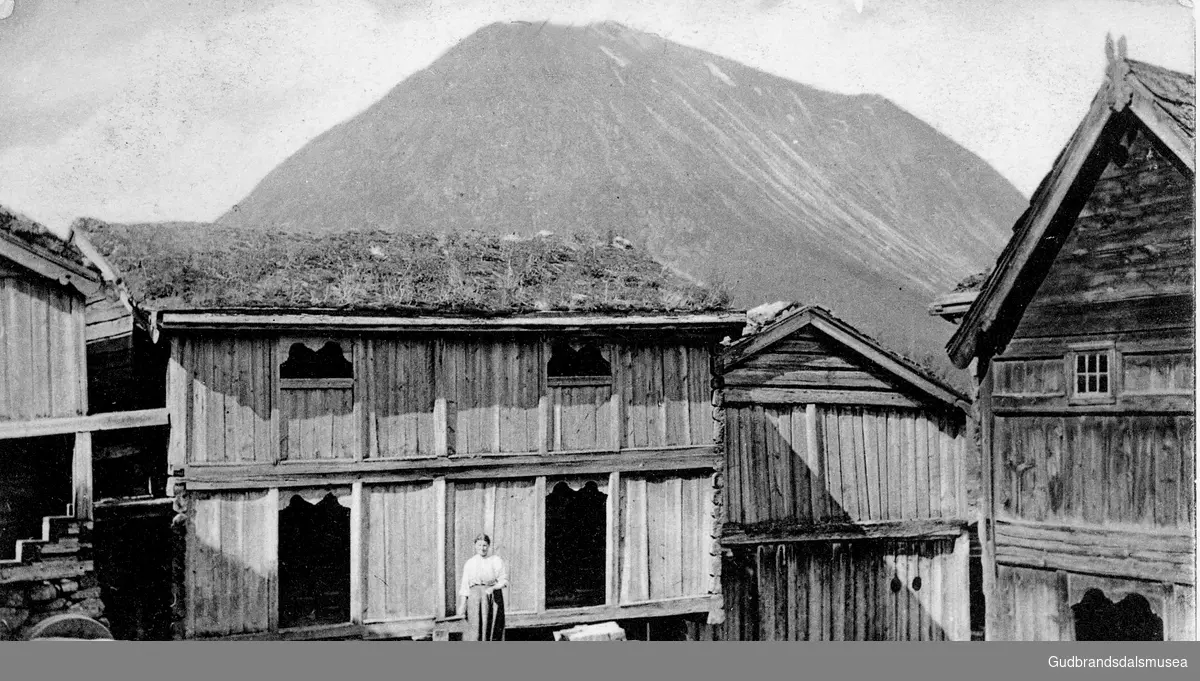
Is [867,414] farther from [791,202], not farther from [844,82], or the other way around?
[791,202]

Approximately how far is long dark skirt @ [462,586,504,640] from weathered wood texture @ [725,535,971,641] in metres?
4.73

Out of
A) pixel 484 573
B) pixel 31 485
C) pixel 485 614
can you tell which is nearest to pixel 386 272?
pixel 484 573

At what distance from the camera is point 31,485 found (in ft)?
43.9

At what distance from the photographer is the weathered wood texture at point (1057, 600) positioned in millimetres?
12023

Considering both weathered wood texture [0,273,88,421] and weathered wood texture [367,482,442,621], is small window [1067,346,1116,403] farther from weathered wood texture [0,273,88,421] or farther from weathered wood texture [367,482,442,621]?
weathered wood texture [0,273,88,421]

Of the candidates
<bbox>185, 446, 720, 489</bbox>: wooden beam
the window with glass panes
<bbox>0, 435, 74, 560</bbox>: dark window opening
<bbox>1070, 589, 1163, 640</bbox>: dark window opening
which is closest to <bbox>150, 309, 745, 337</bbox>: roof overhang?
<bbox>185, 446, 720, 489</bbox>: wooden beam

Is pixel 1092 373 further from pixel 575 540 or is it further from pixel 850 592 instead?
pixel 575 540

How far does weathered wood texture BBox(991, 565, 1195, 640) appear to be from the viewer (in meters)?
12.0

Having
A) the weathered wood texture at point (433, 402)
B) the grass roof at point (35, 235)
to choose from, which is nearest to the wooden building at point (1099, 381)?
→ the weathered wood texture at point (433, 402)

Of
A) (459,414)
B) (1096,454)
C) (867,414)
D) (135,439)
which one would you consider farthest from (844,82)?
(135,439)

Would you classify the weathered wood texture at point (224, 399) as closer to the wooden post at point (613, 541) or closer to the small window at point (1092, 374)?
the wooden post at point (613, 541)

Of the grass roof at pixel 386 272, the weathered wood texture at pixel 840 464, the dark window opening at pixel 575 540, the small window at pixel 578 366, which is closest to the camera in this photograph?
the grass roof at pixel 386 272

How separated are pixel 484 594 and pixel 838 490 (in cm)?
686

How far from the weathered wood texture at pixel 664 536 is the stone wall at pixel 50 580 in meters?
6.73
